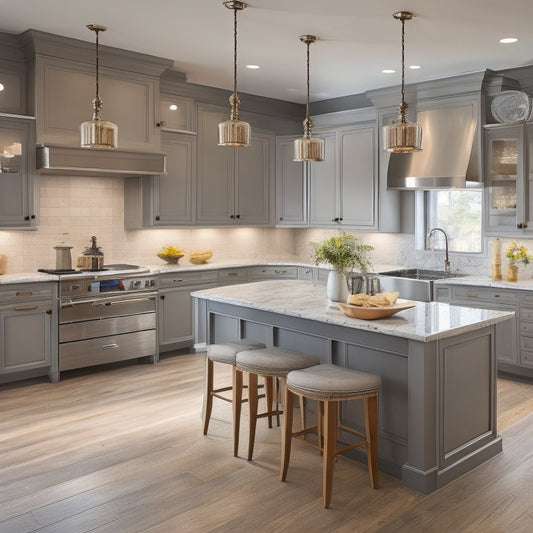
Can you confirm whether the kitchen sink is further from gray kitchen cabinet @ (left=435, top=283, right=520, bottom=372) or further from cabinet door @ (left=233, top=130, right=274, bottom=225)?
cabinet door @ (left=233, top=130, right=274, bottom=225)

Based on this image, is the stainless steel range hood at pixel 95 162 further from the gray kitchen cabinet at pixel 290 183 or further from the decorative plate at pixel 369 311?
the decorative plate at pixel 369 311

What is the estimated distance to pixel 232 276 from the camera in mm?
6672

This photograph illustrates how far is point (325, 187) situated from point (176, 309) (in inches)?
94.0

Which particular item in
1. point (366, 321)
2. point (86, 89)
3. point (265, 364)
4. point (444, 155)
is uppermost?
point (86, 89)

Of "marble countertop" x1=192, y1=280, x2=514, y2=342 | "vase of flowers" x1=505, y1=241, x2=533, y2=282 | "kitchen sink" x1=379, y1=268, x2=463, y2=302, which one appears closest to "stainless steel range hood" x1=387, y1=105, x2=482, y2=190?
"vase of flowers" x1=505, y1=241, x2=533, y2=282

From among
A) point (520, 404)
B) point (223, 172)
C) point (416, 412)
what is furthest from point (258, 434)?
point (223, 172)

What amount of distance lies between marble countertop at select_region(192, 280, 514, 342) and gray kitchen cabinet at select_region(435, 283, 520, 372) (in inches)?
68.9

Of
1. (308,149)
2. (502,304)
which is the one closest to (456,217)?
(502,304)

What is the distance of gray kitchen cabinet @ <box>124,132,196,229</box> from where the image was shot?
6.16 meters

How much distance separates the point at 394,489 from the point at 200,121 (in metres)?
4.60

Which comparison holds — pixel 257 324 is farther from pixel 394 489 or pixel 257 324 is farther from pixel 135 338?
pixel 135 338

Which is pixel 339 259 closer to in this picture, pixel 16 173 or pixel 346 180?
pixel 16 173

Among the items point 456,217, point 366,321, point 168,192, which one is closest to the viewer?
point 366,321

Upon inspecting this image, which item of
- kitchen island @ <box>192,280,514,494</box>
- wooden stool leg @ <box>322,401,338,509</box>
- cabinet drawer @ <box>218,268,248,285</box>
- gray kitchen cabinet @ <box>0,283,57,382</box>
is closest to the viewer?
wooden stool leg @ <box>322,401,338,509</box>
